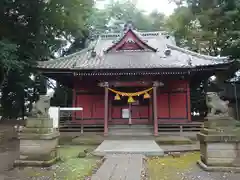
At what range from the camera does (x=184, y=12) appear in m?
19.5

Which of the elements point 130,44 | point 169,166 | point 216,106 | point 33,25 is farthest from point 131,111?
point 33,25

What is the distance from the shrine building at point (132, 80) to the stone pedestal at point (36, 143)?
5.86 m

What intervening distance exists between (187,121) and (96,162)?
782 centimetres

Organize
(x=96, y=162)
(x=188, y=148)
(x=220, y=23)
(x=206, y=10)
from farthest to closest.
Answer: (x=206, y=10)
(x=220, y=23)
(x=188, y=148)
(x=96, y=162)

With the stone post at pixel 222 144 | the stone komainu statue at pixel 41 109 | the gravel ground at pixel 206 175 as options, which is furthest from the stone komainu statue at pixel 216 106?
the stone komainu statue at pixel 41 109

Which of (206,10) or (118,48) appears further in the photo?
(206,10)

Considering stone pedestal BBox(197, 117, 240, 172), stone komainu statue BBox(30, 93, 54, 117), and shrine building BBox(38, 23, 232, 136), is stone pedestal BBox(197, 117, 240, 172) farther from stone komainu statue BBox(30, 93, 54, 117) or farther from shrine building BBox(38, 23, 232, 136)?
shrine building BBox(38, 23, 232, 136)

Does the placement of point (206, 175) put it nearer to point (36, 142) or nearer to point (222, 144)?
point (222, 144)

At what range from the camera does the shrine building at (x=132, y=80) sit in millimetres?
12180

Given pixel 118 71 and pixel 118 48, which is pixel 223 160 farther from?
pixel 118 48

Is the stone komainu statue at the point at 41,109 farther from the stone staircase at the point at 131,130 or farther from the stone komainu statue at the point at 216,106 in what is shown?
the stone staircase at the point at 131,130

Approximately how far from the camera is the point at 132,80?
13.1 metres

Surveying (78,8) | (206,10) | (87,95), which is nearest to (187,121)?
(87,95)

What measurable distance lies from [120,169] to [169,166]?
1573 mm
